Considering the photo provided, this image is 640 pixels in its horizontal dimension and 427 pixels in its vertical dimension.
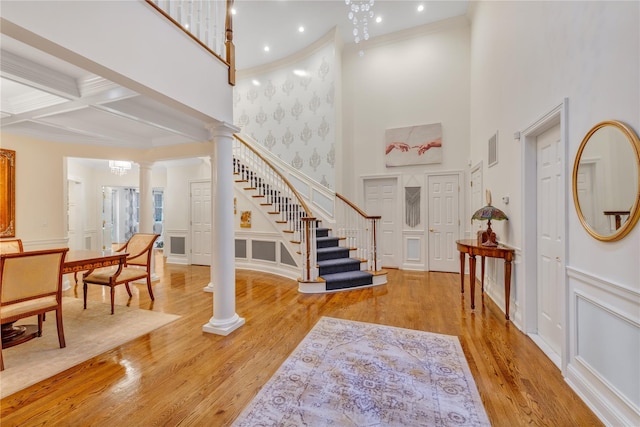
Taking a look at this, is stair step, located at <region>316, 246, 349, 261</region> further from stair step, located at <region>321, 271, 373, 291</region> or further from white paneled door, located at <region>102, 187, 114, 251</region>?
white paneled door, located at <region>102, 187, 114, 251</region>

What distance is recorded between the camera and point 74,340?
9.05ft

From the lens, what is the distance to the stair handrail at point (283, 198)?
14.3 ft

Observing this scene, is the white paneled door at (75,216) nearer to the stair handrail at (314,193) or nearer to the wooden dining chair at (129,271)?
the wooden dining chair at (129,271)

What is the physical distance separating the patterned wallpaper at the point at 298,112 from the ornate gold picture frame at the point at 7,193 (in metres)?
4.58

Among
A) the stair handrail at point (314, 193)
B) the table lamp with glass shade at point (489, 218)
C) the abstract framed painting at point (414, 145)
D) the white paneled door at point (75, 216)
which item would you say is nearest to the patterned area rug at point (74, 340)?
the stair handrail at point (314, 193)

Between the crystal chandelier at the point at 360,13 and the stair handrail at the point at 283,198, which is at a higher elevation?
the crystal chandelier at the point at 360,13

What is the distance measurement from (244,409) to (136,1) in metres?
2.86

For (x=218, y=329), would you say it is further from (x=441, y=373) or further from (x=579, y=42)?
(x=579, y=42)

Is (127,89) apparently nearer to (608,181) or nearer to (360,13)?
(608,181)

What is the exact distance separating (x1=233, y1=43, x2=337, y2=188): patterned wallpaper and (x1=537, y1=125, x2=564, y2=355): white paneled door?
3.87 meters

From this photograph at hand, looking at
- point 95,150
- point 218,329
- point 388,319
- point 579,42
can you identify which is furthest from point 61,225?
point 579,42

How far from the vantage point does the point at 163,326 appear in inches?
122

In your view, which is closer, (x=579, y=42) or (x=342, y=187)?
(x=579, y=42)

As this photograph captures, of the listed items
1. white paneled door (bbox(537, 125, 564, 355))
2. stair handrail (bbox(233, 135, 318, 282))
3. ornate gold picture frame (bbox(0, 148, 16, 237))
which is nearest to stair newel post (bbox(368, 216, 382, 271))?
stair handrail (bbox(233, 135, 318, 282))
